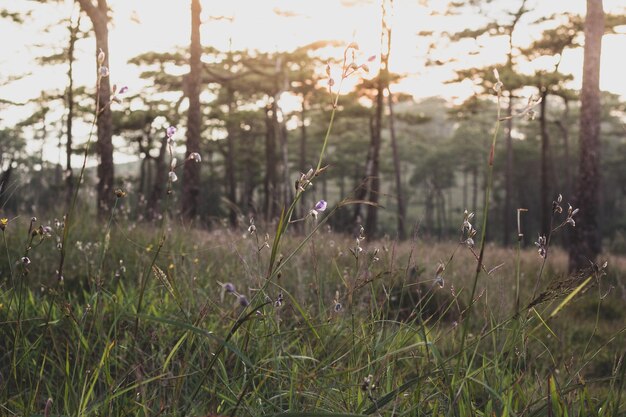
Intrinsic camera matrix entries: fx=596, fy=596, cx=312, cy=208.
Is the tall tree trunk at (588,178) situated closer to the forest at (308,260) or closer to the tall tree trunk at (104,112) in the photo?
the forest at (308,260)

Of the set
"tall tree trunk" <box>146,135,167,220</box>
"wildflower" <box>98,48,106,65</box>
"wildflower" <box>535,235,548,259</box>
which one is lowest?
"tall tree trunk" <box>146,135,167,220</box>

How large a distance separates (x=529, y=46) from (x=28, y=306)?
25.9 metres

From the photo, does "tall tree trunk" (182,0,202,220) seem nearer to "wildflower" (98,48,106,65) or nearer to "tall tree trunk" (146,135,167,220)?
"tall tree trunk" (146,135,167,220)

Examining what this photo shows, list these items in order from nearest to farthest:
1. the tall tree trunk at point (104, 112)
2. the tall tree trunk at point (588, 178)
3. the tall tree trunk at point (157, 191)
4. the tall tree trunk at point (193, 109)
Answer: the tall tree trunk at point (588, 178), the tall tree trunk at point (104, 112), the tall tree trunk at point (193, 109), the tall tree trunk at point (157, 191)

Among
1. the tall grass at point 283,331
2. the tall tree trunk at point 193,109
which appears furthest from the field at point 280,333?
the tall tree trunk at point 193,109

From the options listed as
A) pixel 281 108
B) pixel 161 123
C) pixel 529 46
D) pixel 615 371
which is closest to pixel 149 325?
pixel 615 371

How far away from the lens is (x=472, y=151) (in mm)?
55812

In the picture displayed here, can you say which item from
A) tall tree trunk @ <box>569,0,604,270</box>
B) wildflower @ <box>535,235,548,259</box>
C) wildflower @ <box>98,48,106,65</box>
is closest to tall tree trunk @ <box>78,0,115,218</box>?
tall tree trunk @ <box>569,0,604,270</box>

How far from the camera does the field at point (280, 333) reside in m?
1.67

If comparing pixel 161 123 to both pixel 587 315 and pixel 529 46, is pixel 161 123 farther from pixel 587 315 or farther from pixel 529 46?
pixel 587 315

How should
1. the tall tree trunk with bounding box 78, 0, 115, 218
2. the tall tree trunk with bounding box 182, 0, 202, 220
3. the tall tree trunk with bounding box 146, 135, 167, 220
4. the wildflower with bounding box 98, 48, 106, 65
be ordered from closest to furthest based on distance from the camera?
the wildflower with bounding box 98, 48, 106, 65 → the tall tree trunk with bounding box 78, 0, 115, 218 → the tall tree trunk with bounding box 182, 0, 202, 220 → the tall tree trunk with bounding box 146, 135, 167, 220

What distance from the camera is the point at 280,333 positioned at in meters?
1.56

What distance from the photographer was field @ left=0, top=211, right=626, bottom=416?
167cm

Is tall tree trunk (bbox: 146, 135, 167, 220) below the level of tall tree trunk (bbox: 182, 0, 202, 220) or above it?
below
